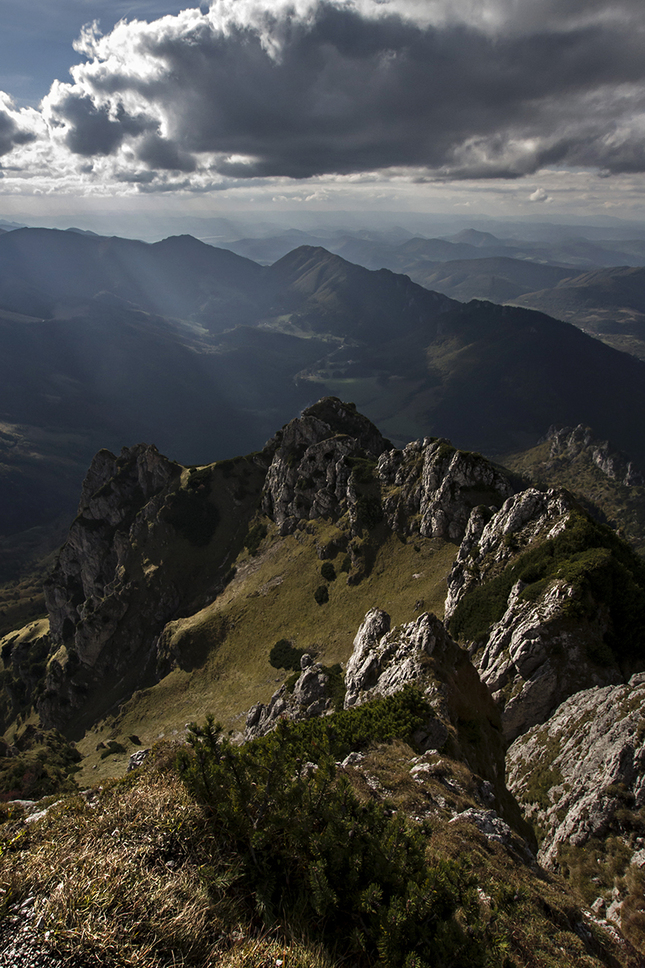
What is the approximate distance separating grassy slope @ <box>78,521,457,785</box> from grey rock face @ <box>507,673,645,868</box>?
99.2ft

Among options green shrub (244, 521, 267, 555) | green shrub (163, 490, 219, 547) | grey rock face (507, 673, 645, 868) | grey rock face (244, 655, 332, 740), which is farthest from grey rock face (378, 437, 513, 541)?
green shrub (163, 490, 219, 547)

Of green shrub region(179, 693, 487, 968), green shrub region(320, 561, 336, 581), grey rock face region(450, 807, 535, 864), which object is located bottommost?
green shrub region(320, 561, 336, 581)

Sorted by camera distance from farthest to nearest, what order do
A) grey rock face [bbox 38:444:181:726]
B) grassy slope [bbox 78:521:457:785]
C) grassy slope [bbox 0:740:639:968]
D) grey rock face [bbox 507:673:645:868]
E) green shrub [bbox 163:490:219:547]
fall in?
green shrub [bbox 163:490:219:547], grey rock face [bbox 38:444:181:726], grassy slope [bbox 78:521:457:785], grey rock face [bbox 507:673:645:868], grassy slope [bbox 0:740:639:968]

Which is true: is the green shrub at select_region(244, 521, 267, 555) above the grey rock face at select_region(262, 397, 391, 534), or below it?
below

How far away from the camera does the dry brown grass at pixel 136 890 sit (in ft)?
27.5

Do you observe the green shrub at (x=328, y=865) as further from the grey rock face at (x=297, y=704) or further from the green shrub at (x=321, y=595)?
the green shrub at (x=321, y=595)

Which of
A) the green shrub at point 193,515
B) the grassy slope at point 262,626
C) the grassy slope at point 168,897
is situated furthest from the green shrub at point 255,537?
the grassy slope at point 168,897

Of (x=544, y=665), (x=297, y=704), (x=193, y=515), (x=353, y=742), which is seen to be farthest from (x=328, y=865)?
(x=193, y=515)

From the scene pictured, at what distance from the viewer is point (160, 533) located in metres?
133

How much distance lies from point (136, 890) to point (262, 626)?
88566mm

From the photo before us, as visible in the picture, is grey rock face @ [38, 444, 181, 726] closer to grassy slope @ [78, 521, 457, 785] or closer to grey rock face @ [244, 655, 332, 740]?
grassy slope @ [78, 521, 457, 785]

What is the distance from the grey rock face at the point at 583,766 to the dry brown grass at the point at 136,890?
25.5 meters

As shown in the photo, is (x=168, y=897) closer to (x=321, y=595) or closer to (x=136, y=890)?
(x=136, y=890)

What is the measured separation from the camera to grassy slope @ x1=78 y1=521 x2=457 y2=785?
77875mm
